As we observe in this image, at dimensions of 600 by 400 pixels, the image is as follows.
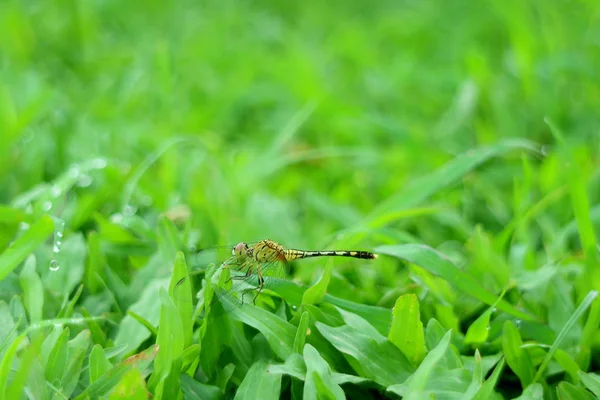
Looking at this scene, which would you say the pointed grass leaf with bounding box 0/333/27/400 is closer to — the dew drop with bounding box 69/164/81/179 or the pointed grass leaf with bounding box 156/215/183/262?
the pointed grass leaf with bounding box 156/215/183/262

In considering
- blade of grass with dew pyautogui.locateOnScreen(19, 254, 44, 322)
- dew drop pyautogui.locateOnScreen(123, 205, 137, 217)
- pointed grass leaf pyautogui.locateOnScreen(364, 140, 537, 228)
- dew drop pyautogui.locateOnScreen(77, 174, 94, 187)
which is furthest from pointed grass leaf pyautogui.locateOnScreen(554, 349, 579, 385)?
dew drop pyautogui.locateOnScreen(77, 174, 94, 187)

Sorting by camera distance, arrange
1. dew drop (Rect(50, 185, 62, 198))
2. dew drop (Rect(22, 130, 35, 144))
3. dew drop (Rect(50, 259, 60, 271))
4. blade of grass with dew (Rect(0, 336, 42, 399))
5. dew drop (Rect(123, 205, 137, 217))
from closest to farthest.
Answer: blade of grass with dew (Rect(0, 336, 42, 399)) < dew drop (Rect(50, 259, 60, 271)) < dew drop (Rect(50, 185, 62, 198)) < dew drop (Rect(123, 205, 137, 217)) < dew drop (Rect(22, 130, 35, 144))

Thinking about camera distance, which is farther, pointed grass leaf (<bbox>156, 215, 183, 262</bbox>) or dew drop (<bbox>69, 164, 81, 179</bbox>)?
dew drop (<bbox>69, 164, 81, 179</bbox>)

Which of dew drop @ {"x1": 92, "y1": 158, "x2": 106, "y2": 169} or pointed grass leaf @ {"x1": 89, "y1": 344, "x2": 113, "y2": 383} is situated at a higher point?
dew drop @ {"x1": 92, "y1": 158, "x2": 106, "y2": 169}

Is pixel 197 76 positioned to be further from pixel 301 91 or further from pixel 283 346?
pixel 283 346

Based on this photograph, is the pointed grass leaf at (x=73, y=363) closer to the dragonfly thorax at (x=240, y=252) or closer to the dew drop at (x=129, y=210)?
the dragonfly thorax at (x=240, y=252)

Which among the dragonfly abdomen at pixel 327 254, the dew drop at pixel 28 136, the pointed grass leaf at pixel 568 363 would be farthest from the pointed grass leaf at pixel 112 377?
the dew drop at pixel 28 136

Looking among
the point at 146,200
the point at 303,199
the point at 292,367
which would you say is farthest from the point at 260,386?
the point at 303,199
